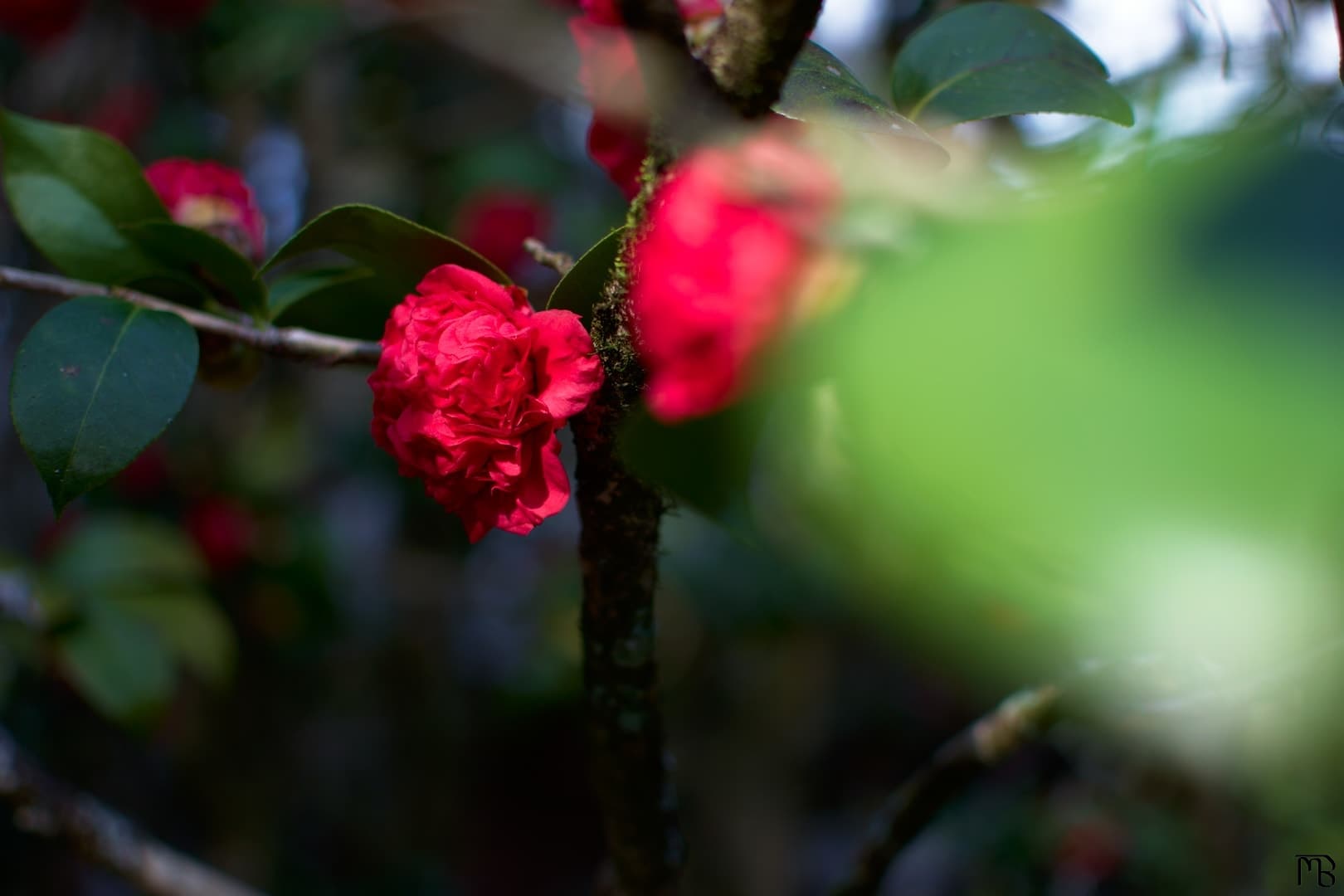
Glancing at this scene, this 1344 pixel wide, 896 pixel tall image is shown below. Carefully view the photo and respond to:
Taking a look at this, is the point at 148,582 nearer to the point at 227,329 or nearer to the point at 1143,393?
the point at 227,329

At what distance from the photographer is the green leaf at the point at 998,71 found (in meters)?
0.56

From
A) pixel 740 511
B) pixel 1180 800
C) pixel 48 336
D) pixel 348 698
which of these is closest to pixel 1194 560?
pixel 740 511

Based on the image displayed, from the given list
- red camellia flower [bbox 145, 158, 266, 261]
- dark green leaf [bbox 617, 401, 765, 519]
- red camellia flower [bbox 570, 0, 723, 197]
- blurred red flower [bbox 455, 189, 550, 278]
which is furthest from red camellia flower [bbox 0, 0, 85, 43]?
dark green leaf [bbox 617, 401, 765, 519]

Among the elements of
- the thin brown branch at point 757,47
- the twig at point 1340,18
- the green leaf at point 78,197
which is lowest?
the green leaf at point 78,197

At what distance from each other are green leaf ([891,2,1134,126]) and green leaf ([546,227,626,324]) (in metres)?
0.25

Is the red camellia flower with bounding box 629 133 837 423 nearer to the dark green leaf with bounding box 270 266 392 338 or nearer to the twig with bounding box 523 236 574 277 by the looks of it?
the twig with bounding box 523 236 574 277

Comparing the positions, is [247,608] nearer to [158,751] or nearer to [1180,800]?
[158,751]

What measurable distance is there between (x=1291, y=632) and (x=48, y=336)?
59 centimetres

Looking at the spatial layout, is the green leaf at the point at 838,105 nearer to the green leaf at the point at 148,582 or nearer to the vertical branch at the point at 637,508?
the vertical branch at the point at 637,508

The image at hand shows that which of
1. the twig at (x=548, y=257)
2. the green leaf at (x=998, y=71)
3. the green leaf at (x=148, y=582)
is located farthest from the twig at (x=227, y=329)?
the green leaf at (x=148, y=582)

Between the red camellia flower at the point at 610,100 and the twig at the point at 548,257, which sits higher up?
the red camellia flower at the point at 610,100

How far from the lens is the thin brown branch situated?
15.7 inches

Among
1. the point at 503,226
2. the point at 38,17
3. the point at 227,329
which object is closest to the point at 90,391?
the point at 227,329

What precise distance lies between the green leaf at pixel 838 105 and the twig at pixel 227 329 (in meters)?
0.29
